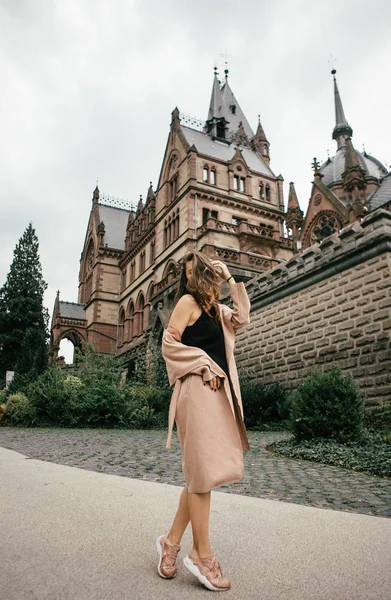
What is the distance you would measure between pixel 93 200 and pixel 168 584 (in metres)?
53.1

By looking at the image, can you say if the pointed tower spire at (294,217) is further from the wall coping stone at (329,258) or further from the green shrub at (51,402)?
the green shrub at (51,402)

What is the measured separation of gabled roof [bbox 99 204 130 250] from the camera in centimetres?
4697

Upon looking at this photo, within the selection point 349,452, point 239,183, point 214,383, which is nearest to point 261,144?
point 239,183

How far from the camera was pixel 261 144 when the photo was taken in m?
42.2

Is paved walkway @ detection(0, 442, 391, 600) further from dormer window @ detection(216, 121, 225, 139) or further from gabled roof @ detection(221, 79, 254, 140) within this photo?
gabled roof @ detection(221, 79, 254, 140)

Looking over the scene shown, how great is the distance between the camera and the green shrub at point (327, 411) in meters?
7.42

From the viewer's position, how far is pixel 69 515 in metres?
3.12

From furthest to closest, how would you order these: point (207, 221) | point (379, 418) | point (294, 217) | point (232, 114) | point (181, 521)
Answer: point (232, 114) < point (294, 217) < point (207, 221) < point (379, 418) < point (181, 521)

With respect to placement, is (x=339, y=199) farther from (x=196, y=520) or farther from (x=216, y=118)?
(x=196, y=520)

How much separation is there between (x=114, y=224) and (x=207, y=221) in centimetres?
2481

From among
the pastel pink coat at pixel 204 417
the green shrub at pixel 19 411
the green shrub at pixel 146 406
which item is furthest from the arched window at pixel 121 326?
the pastel pink coat at pixel 204 417

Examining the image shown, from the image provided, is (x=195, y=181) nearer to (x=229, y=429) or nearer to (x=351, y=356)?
(x=351, y=356)

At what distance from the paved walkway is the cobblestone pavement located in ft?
2.14

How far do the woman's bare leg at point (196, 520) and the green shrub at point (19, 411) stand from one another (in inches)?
496
